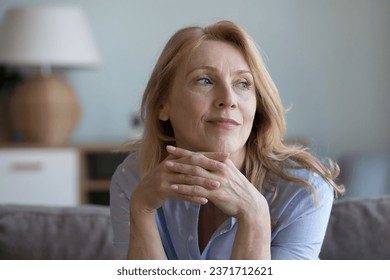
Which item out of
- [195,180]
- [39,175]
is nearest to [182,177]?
[195,180]

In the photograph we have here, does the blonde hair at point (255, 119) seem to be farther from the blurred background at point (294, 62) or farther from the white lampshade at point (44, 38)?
the white lampshade at point (44, 38)

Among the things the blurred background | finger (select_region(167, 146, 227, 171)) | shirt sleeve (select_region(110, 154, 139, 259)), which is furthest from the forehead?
the blurred background

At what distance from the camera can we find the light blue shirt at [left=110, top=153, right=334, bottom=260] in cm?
89

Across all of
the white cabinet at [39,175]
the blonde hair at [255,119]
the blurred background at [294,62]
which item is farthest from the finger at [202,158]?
the white cabinet at [39,175]

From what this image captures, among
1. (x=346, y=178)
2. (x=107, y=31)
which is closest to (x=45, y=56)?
(x=107, y=31)

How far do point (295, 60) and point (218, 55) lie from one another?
78.6 inches

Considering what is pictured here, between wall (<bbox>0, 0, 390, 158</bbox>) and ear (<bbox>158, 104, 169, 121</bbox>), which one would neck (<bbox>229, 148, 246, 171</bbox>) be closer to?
ear (<bbox>158, 104, 169, 121</bbox>)

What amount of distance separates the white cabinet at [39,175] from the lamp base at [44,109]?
89 mm

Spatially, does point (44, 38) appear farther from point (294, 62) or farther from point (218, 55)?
point (218, 55)

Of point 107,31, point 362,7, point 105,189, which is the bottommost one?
point 105,189

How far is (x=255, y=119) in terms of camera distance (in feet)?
3.02

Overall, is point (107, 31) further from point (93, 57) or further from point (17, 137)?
point (17, 137)

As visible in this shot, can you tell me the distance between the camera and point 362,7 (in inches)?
99.0

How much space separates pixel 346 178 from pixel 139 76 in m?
1.21
